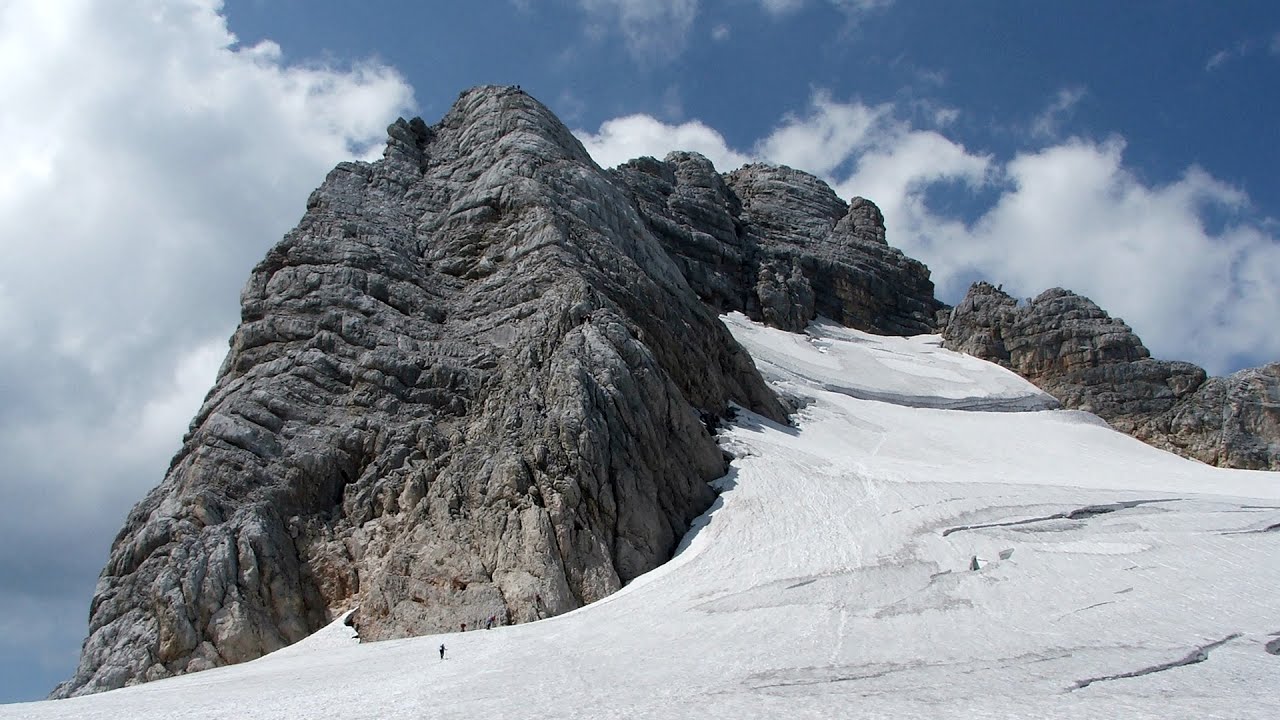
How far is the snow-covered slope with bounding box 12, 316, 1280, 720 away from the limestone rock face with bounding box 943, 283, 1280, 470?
1022cm

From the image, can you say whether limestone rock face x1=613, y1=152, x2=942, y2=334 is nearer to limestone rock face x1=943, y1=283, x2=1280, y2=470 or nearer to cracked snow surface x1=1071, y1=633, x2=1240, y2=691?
limestone rock face x1=943, y1=283, x2=1280, y2=470

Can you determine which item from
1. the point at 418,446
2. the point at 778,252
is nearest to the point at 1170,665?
the point at 418,446

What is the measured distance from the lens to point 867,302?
9962cm

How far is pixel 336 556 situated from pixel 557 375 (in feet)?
36.7

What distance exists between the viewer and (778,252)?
326 feet

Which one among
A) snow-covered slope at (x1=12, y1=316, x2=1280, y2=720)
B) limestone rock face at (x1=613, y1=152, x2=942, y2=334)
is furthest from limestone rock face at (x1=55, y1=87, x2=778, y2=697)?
limestone rock face at (x1=613, y1=152, x2=942, y2=334)

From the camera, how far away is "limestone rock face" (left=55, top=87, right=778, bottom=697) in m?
30.7

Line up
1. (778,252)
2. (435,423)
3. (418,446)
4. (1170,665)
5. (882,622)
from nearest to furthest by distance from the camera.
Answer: (1170,665) < (882,622) < (418,446) < (435,423) < (778,252)

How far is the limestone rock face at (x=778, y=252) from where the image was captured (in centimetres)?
9069

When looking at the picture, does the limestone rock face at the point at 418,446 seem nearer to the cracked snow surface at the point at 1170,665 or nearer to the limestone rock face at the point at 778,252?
the cracked snow surface at the point at 1170,665

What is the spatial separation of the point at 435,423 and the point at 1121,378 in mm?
55097

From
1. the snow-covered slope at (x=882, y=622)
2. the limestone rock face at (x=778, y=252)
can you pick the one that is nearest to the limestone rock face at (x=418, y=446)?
the snow-covered slope at (x=882, y=622)

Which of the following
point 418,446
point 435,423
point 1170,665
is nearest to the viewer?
point 1170,665

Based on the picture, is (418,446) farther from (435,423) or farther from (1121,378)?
(1121,378)
